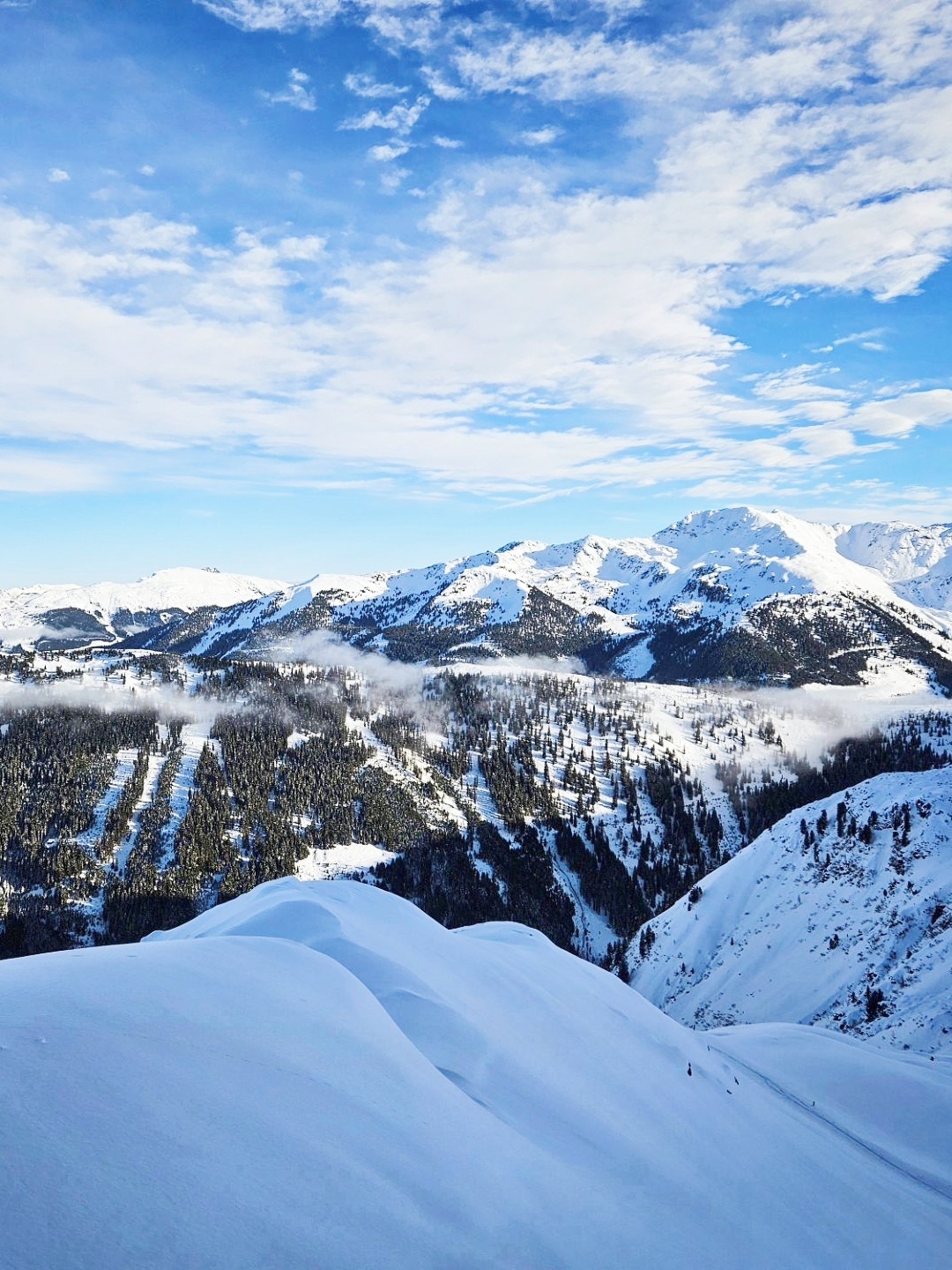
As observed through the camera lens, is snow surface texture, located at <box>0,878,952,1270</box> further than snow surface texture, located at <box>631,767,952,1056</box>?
No

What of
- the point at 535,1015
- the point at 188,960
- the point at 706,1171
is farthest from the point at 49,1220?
the point at 535,1015

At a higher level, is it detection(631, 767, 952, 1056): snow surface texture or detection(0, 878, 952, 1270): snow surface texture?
detection(0, 878, 952, 1270): snow surface texture

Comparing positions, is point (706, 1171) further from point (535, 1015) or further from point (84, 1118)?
point (84, 1118)

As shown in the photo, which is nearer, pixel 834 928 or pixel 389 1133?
pixel 389 1133

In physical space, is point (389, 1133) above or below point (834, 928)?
above

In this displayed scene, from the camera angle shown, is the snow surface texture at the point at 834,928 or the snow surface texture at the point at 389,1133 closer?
the snow surface texture at the point at 389,1133
